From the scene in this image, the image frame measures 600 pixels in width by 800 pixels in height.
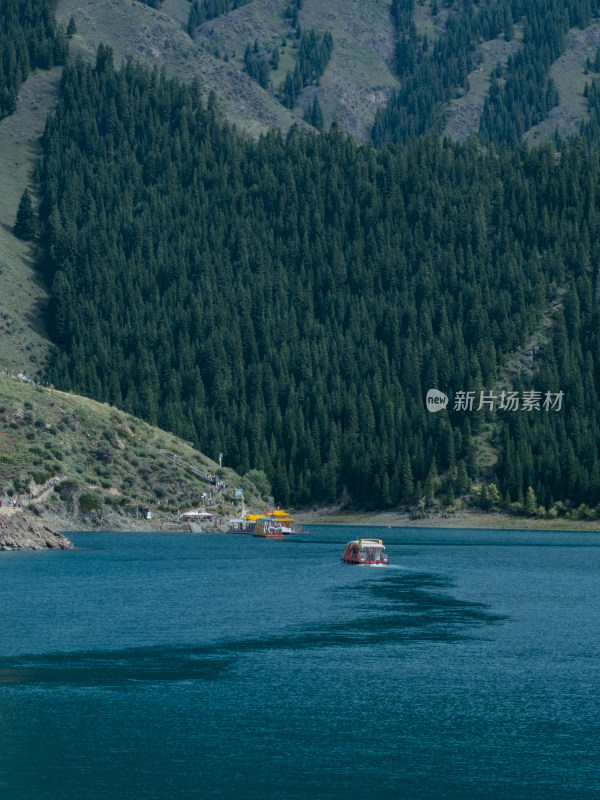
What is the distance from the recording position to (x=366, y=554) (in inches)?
6855

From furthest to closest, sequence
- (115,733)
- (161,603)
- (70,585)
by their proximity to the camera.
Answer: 1. (70,585)
2. (161,603)
3. (115,733)

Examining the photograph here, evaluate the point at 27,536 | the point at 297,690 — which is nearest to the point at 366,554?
the point at 27,536

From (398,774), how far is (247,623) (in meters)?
50.6

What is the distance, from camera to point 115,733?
68375 millimetres

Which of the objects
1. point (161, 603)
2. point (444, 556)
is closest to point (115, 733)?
point (161, 603)

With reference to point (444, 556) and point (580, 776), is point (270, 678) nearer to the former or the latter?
point (580, 776)

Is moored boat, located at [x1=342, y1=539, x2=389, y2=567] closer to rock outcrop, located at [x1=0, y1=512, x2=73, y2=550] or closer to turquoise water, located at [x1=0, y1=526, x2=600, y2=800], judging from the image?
turquoise water, located at [x1=0, y1=526, x2=600, y2=800]

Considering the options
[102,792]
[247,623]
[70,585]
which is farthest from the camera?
[70,585]

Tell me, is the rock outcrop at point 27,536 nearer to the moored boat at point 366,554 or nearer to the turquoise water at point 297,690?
the turquoise water at point 297,690

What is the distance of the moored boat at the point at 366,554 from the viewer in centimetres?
17375

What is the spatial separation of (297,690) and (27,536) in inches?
4837

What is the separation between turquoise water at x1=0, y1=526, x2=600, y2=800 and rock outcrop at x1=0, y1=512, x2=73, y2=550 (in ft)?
161

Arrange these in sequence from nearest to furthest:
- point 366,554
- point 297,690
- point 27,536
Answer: point 297,690
point 366,554
point 27,536

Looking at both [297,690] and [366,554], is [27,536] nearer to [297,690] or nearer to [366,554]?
[366,554]
